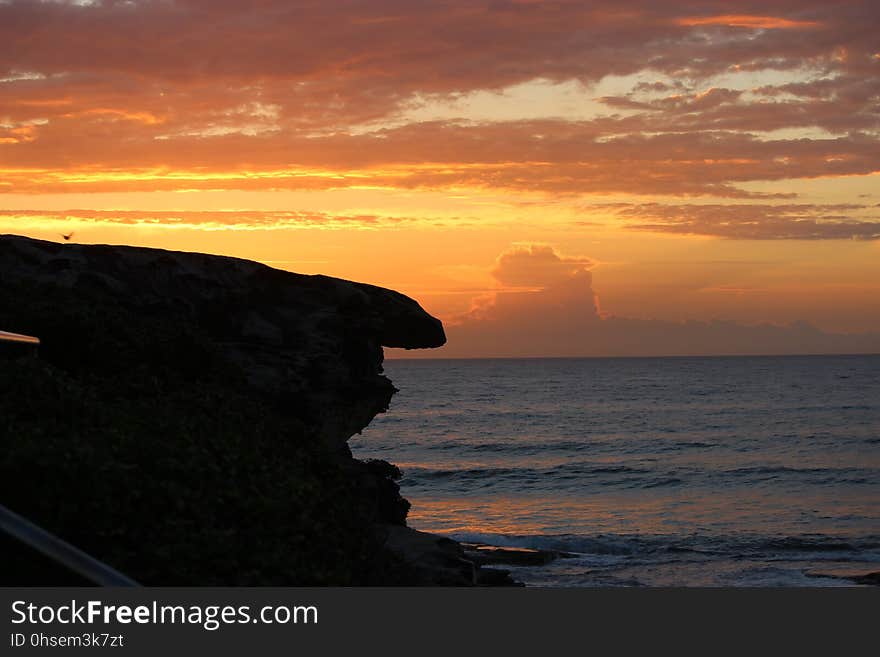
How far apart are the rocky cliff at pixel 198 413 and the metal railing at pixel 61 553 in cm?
126

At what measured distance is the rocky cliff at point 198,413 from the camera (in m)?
7.45

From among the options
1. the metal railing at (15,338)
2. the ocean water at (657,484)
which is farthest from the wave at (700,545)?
the metal railing at (15,338)

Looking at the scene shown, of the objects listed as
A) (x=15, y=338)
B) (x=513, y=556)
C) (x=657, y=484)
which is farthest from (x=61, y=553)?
(x=657, y=484)

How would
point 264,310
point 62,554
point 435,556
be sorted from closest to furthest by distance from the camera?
point 62,554 → point 264,310 → point 435,556

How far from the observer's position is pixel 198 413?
11.6 metres

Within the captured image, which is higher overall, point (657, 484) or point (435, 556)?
point (657, 484)

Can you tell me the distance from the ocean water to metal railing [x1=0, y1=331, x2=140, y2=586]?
25352 millimetres

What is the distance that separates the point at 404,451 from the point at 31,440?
211 feet

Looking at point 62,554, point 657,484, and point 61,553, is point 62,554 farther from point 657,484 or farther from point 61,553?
point 657,484

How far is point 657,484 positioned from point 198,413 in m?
43.4

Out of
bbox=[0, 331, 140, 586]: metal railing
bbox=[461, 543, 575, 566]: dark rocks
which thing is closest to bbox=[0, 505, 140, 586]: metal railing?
bbox=[0, 331, 140, 586]: metal railing
